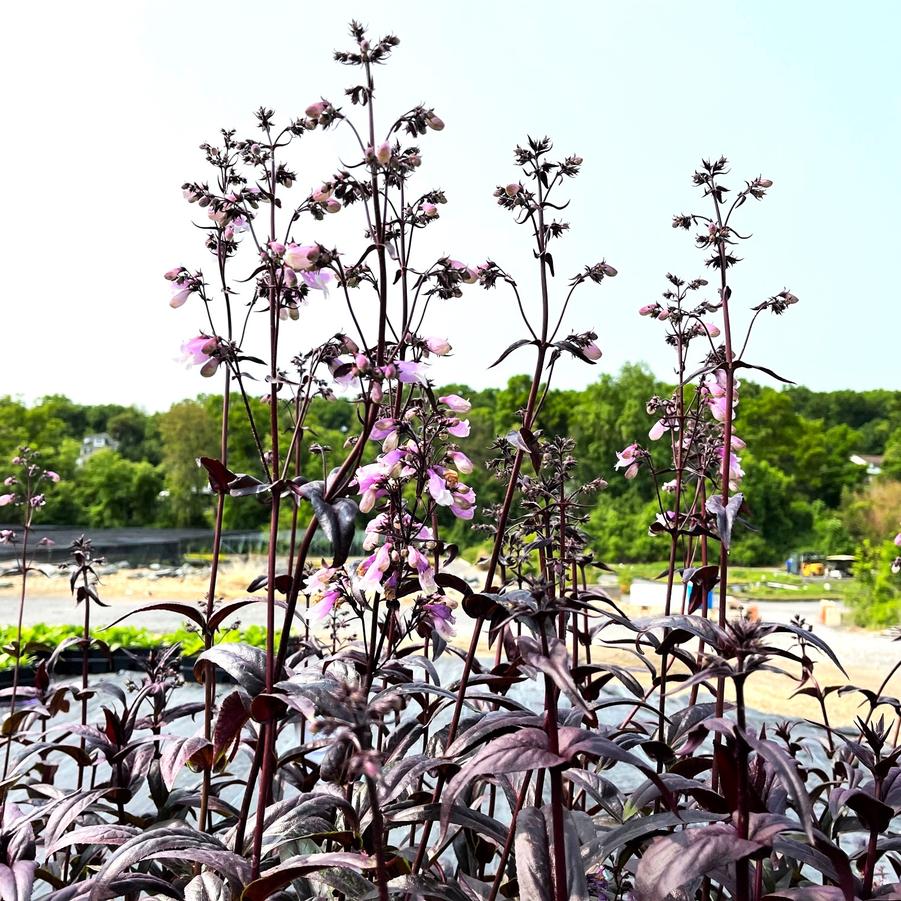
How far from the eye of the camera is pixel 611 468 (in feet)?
93.4

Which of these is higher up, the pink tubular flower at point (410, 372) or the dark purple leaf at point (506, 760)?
the pink tubular flower at point (410, 372)

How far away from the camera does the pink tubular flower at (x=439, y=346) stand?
1.66 m

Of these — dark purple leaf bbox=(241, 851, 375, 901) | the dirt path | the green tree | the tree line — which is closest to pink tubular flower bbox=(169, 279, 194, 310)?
dark purple leaf bbox=(241, 851, 375, 901)

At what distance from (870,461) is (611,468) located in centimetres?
2251

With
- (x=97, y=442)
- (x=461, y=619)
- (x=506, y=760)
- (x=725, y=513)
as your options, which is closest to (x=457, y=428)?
(x=725, y=513)

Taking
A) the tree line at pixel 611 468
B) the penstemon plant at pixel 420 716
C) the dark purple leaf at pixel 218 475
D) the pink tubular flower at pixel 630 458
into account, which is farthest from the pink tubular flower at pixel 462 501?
the tree line at pixel 611 468

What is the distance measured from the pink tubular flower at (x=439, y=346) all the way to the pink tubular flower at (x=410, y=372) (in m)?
0.16

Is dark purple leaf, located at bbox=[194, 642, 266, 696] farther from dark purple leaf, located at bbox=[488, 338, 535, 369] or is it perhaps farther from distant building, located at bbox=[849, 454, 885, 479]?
distant building, located at bbox=[849, 454, 885, 479]

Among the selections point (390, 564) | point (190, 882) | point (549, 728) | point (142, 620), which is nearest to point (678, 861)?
point (549, 728)

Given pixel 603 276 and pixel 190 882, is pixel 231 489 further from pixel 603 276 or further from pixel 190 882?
pixel 603 276

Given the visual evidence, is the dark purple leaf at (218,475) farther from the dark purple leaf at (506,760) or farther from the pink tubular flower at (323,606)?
the dark purple leaf at (506,760)

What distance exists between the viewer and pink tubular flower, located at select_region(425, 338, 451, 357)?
1656 millimetres

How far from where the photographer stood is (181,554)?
27750mm

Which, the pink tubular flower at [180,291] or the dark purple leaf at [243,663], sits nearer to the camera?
the dark purple leaf at [243,663]
